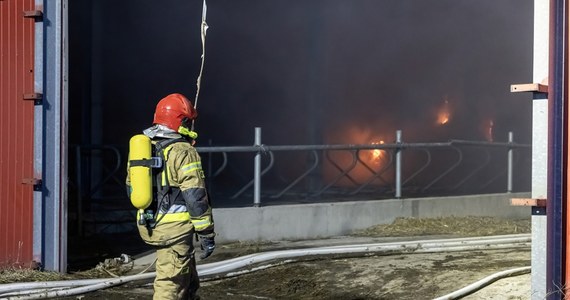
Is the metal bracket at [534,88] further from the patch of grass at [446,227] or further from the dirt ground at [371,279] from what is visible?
the patch of grass at [446,227]

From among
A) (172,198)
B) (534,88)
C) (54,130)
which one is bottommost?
(172,198)

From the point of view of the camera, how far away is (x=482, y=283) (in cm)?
500

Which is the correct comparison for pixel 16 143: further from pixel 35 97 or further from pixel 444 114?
pixel 444 114

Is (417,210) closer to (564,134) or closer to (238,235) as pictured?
(238,235)

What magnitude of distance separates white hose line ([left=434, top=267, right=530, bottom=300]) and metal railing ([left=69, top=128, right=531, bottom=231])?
338cm

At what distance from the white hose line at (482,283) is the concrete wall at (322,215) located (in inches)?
131

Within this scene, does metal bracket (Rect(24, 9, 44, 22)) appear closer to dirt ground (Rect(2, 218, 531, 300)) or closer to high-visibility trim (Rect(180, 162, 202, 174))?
dirt ground (Rect(2, 218, 531, 300))

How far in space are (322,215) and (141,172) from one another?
14.0ft

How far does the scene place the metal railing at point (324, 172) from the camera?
872 centimetres

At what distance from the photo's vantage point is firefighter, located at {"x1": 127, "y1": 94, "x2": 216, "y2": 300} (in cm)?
437

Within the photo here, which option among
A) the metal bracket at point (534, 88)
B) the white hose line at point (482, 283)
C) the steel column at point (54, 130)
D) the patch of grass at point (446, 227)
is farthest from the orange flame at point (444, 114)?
the metal bracket at point (534, 88)

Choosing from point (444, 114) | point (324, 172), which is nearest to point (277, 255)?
point (324, 172)

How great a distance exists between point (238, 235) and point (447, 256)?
232 centimetres

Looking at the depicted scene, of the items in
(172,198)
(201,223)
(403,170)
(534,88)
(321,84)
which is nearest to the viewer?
(534,88)
